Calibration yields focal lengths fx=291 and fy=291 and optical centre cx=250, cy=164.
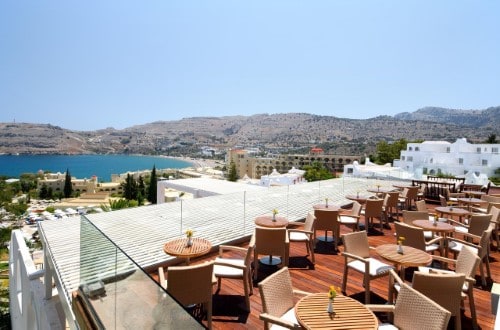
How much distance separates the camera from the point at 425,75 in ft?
138

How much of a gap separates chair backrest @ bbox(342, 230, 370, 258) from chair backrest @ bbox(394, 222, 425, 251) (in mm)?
615

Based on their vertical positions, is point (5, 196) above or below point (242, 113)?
below

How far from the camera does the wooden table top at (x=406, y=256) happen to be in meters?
3.11

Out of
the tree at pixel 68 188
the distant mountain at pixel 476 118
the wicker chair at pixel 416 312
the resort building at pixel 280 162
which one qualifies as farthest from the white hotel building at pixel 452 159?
the distant mountain at pixel 476 118

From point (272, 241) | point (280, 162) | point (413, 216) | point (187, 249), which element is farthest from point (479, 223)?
point (280, 162)

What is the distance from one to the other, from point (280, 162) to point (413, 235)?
77.2m

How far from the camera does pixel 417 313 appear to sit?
2.17m

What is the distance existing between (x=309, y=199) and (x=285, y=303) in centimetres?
602

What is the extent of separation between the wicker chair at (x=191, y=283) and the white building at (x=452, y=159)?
1048 inches

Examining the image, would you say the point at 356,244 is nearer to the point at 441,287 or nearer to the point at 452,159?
the point at 441,287

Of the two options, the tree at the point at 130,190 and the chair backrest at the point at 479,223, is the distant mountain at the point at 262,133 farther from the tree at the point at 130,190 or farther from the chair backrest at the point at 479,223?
the chair backrest at the point at 479,223

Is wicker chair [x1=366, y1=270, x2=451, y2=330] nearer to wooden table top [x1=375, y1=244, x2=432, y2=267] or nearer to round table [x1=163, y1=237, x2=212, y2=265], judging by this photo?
wooden table top [x1=375, y1=244, x2=432, y2=267]

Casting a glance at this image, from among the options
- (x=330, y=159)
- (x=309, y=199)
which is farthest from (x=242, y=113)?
(x=309, y=199)

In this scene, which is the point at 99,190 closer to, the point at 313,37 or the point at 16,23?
the point at 16,23
